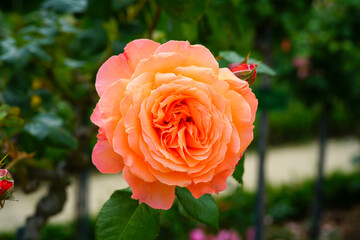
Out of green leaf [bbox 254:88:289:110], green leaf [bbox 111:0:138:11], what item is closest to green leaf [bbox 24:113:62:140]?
green leaf [bbox 111:0:138:11]

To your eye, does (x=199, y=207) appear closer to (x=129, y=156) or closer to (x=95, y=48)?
(x=129, y=156)

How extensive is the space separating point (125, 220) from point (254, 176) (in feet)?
9.68

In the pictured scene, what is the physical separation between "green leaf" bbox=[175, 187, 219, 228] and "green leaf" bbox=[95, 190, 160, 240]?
34 millimetres

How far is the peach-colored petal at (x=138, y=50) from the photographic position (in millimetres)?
417

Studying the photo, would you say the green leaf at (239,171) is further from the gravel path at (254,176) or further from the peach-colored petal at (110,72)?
the gravel path at (254,176)

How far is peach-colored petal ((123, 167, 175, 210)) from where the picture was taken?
393mm

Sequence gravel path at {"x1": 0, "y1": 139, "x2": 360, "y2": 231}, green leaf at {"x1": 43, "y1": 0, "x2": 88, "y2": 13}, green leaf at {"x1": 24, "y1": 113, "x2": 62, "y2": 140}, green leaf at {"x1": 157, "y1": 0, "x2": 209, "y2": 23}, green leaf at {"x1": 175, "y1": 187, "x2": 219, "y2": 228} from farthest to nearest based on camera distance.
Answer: gravel path at {"x1": 0, "y1": 139, "x2": 360, "y2": 231}
green leaf at {"x1": 43, "y1": 0, "x2": 88, "y2": 13}
green leaf at {"x1": 24, "y1": 113, "x2": 62, "y2": 140}
green leaf at {"x1": 157, "y1": 0, "x2": 209, "y2": 23}
green leaf at {"x1": 175, "y1": 187, "x2": 219, "y2": 228}

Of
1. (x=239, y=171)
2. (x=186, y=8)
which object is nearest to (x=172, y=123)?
(x=239, y=171)

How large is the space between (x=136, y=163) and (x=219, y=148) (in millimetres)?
76

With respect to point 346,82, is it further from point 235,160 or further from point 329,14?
point 235,160

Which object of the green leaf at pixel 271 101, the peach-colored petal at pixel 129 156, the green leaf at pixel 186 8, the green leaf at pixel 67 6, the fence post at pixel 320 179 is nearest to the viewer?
the peach-colored petal at pixel 129 156

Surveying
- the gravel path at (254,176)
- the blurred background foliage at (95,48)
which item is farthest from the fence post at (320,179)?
the gravel path at (254,176)

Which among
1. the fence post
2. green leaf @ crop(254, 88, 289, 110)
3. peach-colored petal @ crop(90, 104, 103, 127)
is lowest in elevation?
the fence post

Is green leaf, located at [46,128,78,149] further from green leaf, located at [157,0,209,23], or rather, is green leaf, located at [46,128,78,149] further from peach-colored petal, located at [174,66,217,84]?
peach-colored petal, located at [174,66,217,84]
